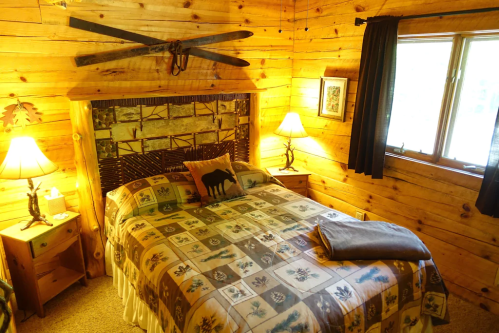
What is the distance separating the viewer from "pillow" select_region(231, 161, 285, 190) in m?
2.99

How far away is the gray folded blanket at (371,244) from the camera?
1873 mm

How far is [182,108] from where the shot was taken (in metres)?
2.96

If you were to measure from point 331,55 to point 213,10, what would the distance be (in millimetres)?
1217

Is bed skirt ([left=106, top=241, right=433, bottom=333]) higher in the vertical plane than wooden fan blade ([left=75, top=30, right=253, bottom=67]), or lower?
lower

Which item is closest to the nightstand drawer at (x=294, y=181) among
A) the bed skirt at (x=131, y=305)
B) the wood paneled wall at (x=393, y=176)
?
the wood paneled wall at (x=393, y=176)

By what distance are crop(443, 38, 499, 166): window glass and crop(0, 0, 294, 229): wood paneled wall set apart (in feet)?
6.08

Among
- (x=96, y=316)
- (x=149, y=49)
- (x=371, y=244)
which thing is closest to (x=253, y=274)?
(x=371, y=244)

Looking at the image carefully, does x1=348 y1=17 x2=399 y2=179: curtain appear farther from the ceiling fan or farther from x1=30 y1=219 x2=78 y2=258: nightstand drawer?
x1=30 y1=219 x2=78 y2=258: nightstand drawer

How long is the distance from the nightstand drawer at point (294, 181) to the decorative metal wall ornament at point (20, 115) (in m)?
2.19

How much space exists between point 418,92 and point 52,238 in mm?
3029

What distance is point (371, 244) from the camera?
6.25 feet

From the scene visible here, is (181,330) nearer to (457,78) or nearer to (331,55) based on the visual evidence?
(457,78)

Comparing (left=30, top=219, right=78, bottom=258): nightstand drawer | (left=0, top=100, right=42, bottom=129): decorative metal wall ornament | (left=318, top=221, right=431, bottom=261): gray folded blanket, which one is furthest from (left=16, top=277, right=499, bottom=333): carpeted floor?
(left=0, top=100, right=42, bottom=129): decorative metal wall ornament

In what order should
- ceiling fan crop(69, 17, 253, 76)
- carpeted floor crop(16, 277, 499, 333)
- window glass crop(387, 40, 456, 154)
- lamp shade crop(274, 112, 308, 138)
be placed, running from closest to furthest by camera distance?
carpeted floor crop(16, 277, 499, 333), ceiling fan crop(69, 17, 253, 76), window glass crop(387, 40, 456, 154), lamp shade crop(274, 112, 308, 138)
